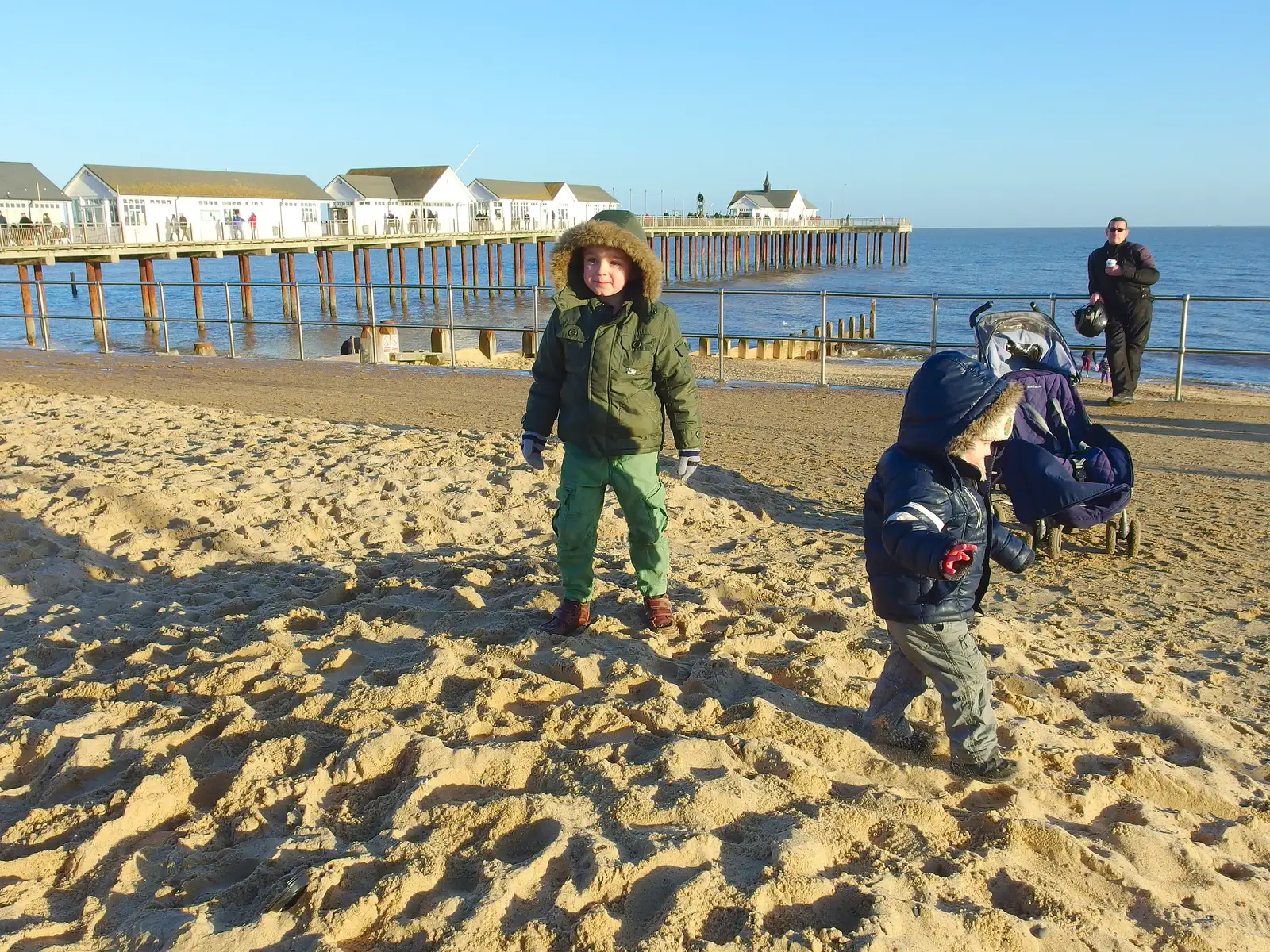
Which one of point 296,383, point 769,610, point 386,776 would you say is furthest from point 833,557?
point 296,383

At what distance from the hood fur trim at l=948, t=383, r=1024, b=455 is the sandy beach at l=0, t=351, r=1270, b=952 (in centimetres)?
87

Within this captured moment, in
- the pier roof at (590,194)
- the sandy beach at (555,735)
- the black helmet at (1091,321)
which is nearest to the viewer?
the sandy beach at (555,735)

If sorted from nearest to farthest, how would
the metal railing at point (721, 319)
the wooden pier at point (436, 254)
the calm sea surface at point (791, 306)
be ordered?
the metal railing at point (721, 319), the calm sea surface at point (791, 306), the wooden pier at point (436, 254)

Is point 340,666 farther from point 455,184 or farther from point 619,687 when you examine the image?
point 455,184

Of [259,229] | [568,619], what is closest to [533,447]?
[568,619]

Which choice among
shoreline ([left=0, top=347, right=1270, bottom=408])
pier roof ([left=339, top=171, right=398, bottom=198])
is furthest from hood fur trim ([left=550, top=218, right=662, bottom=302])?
pier roof ([left=339, top=171, right=398, bottom=198])

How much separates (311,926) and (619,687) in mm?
1317

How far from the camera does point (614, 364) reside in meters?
3.55

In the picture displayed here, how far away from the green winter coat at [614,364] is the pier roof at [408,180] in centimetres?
5454

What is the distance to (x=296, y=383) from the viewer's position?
37.3 feet

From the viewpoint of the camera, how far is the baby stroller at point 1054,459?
482 centimetres

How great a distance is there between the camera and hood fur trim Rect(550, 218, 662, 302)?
362cm

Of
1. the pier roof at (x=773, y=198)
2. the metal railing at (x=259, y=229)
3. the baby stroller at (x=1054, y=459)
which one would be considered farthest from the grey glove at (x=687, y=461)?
the pier roof at (x=773, y=198)

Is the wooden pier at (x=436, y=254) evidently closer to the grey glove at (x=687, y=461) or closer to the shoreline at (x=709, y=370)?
the shoreline at (x=709, y=370)
